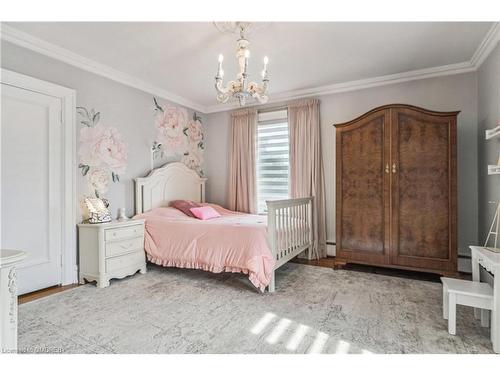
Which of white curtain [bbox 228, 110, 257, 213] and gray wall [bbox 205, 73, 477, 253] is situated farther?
white curtain [bbox 228, 110, 257, 213]

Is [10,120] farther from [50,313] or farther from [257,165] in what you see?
[257,165]

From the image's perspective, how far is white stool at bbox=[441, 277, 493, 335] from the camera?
65.7 inches

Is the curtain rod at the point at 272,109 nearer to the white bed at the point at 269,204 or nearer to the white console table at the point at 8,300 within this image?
the white bed at the point at 269,204

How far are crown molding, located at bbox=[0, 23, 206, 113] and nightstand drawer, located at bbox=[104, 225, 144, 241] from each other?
180cm

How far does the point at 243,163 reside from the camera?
429cm

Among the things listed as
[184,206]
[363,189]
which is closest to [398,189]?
[363,189]

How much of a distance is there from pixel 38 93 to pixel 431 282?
4322 mm

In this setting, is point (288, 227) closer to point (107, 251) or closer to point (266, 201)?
point (266, 201)

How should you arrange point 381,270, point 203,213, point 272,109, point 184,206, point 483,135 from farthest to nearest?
point 272,109, point 184,206, point 203,213, point 381,270, point 483,135

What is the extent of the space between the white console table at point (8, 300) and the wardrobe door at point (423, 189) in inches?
120

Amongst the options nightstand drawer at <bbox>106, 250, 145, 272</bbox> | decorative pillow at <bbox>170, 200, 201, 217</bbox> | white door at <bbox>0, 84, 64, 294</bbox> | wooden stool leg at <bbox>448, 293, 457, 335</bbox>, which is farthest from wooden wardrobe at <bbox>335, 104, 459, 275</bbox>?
white door at <bbox>0, 84, 64, 294</bbox>

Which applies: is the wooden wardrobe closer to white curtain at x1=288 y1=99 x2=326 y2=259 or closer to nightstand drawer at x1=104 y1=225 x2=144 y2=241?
white curtain at x1=288 y1=99 x2=326 y2=259

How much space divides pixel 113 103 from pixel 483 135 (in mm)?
4182
